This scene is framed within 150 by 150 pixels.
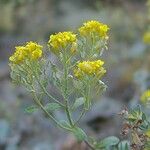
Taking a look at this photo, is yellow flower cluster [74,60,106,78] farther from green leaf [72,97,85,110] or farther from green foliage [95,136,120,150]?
green foliage [95,136,120,150]

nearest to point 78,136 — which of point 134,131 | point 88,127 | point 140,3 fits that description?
point 134,131

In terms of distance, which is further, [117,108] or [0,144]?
[117,108]

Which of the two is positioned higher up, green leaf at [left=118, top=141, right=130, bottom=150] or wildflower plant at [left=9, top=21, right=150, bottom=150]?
wildflower plant at [left=9, top=21, right=150, bottom=150]

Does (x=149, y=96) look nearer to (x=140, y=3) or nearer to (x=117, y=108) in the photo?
(x=117, y=108)

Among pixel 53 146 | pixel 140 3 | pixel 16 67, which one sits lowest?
pixel 53 146

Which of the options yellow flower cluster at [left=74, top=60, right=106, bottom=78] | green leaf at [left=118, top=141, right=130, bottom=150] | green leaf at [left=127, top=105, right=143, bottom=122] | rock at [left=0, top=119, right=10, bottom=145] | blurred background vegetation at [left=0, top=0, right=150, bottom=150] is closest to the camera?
yellow flower cluster at [left=74, top=60, right=106, bottom=78]

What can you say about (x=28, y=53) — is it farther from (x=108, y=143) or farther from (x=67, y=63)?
(x=108, y=143)

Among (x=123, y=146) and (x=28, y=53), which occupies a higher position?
(x=28, y=53)

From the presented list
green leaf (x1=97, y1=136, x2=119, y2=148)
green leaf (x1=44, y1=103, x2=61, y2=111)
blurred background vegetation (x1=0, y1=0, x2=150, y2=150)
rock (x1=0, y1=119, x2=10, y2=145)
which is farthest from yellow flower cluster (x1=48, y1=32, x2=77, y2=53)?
rock (x1=0, y1=119, x2=10, y2=145)

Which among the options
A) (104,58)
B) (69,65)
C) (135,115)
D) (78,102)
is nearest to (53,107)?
(78,102)
